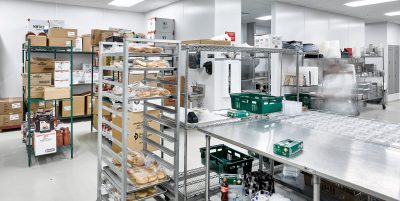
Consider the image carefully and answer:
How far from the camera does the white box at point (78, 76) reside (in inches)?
274

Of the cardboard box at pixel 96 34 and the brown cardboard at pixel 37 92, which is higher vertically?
the cardboard box at pixel 96 34

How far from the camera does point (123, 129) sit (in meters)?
2.29

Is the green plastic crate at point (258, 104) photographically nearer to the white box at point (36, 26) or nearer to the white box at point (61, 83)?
the white box at point (61, 83)

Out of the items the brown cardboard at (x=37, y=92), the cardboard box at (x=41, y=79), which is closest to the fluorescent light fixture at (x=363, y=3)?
the cardboard box at (x=41, y=79)

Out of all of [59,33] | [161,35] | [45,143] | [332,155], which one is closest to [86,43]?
[161,35]

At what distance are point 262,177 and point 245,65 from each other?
506 centimetres

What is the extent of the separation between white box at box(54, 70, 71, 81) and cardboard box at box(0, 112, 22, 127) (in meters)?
2.62

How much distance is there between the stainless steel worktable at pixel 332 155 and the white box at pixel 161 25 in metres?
4.62

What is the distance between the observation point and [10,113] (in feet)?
19.6

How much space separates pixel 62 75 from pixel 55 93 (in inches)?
11.5

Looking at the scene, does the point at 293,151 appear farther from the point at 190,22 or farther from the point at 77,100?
the point at 77,100

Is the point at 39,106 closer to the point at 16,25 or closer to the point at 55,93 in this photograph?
the point at 55,93

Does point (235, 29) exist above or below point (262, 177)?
above

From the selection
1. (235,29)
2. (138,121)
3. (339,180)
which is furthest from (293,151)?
(235,29)
